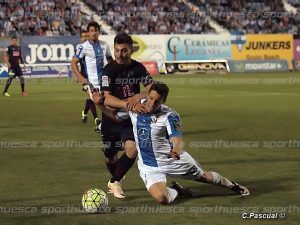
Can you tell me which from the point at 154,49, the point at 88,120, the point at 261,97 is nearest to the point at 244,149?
the point at 88,120

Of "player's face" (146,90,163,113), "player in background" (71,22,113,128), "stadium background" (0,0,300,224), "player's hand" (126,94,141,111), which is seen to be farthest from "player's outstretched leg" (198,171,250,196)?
"player in background" (71,22,113,128)

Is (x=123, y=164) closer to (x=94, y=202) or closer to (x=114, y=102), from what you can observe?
(x=114, y=102)

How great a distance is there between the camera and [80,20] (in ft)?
151

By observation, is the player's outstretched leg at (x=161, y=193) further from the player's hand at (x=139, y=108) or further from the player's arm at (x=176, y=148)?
the player's hand at (x=139, y=108)

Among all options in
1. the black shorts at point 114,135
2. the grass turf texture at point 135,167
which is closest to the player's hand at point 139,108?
the black shorts at point 114,135

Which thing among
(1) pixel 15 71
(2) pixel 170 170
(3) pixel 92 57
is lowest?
(1) pixel 15 71

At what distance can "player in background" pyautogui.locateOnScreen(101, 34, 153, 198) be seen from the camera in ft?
27.4

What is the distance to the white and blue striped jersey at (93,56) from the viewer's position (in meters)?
15.2

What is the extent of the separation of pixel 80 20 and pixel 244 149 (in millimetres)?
34877

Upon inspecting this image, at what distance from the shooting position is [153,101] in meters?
7.71

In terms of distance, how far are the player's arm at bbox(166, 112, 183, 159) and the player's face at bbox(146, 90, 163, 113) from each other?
0.67ft

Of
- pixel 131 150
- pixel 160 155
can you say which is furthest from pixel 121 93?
pixel 160 155

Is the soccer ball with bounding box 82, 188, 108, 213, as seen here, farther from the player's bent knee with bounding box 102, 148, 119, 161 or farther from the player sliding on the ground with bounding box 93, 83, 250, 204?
the player's bent knee with bounding box 102, 148, 119, 161

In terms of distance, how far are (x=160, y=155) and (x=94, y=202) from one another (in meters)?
1.06
